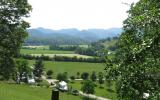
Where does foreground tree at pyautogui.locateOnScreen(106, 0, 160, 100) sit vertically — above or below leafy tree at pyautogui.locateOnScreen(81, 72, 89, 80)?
above

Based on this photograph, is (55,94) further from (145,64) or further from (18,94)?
(18,94)

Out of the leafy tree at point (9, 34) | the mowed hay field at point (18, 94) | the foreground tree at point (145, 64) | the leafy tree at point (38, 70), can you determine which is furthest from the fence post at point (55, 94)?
the leafy tree at point (38, 70)

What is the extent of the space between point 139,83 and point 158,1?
3459mm

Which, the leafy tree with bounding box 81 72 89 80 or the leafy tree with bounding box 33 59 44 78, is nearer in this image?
the leafy tree with bounding box 33 59 44 78

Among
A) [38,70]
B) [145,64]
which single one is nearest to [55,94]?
[145,64]

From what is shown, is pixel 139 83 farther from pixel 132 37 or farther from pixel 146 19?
pixel 132 37

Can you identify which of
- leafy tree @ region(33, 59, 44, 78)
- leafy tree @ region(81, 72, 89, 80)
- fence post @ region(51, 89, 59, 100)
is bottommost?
leafy tree @ region(81, 72, 89, 80)

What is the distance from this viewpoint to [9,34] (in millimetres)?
36844

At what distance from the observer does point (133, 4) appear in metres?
24.1

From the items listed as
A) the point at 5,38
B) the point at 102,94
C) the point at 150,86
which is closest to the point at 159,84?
the point at 150,86

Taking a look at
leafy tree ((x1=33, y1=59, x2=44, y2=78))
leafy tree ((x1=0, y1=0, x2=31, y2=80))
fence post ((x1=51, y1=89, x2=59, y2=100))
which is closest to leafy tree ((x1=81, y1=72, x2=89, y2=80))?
leafy tree ((x1=33, y1=59, x2=44, y2=78))

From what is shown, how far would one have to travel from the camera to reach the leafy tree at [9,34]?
3653 cm

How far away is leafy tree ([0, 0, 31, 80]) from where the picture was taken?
1438 inches

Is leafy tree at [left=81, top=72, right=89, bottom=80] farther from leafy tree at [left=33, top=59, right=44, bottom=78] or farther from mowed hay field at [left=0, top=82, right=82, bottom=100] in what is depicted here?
mowed hay field at [left=0, top=82, right=82, bottom=100]
